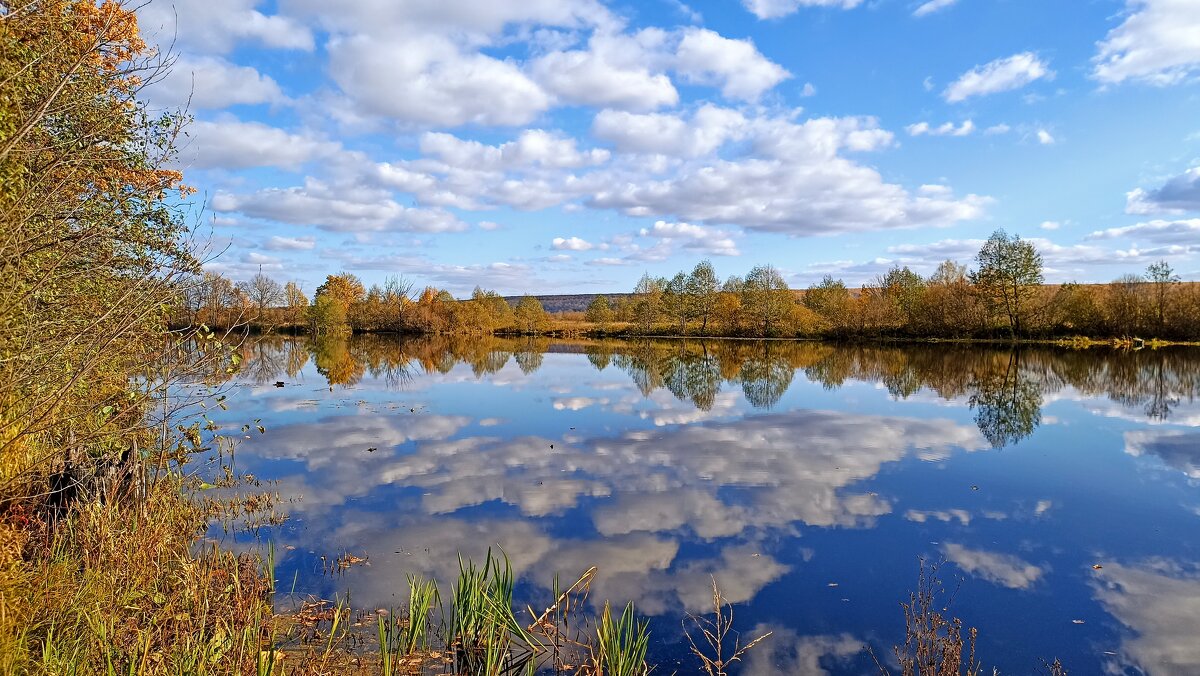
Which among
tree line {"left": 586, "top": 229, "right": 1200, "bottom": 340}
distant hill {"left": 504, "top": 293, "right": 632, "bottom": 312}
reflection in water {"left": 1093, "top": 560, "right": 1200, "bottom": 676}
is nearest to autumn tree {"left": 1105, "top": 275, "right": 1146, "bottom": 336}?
tree line {"left": 586, "top": 229, "right": 1200, "bottom": 340}

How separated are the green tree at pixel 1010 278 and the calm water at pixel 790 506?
3576 centimetres

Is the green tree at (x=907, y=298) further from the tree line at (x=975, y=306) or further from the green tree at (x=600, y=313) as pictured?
the green tree at (x=600, y=313)

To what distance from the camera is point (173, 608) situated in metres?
5.57

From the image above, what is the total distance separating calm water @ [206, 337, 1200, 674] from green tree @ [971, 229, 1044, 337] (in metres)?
35.8

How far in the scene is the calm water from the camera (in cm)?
660

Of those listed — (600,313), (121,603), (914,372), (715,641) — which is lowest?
(715,641)

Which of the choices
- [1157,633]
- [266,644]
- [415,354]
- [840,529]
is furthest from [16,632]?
[415,354]

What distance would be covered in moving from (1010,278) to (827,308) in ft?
56.3

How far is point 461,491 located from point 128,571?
18.6 feet

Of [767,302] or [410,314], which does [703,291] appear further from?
[410,314]

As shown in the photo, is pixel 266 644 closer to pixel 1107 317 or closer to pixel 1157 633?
pixel 1157 633

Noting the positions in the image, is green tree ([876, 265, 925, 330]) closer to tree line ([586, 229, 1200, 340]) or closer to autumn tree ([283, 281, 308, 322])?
tree line ([586, 229, 1200, 340])

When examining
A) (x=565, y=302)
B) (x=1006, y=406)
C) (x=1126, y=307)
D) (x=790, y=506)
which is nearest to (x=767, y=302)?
(x=1126, y=307)

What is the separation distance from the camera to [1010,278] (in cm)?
5428
